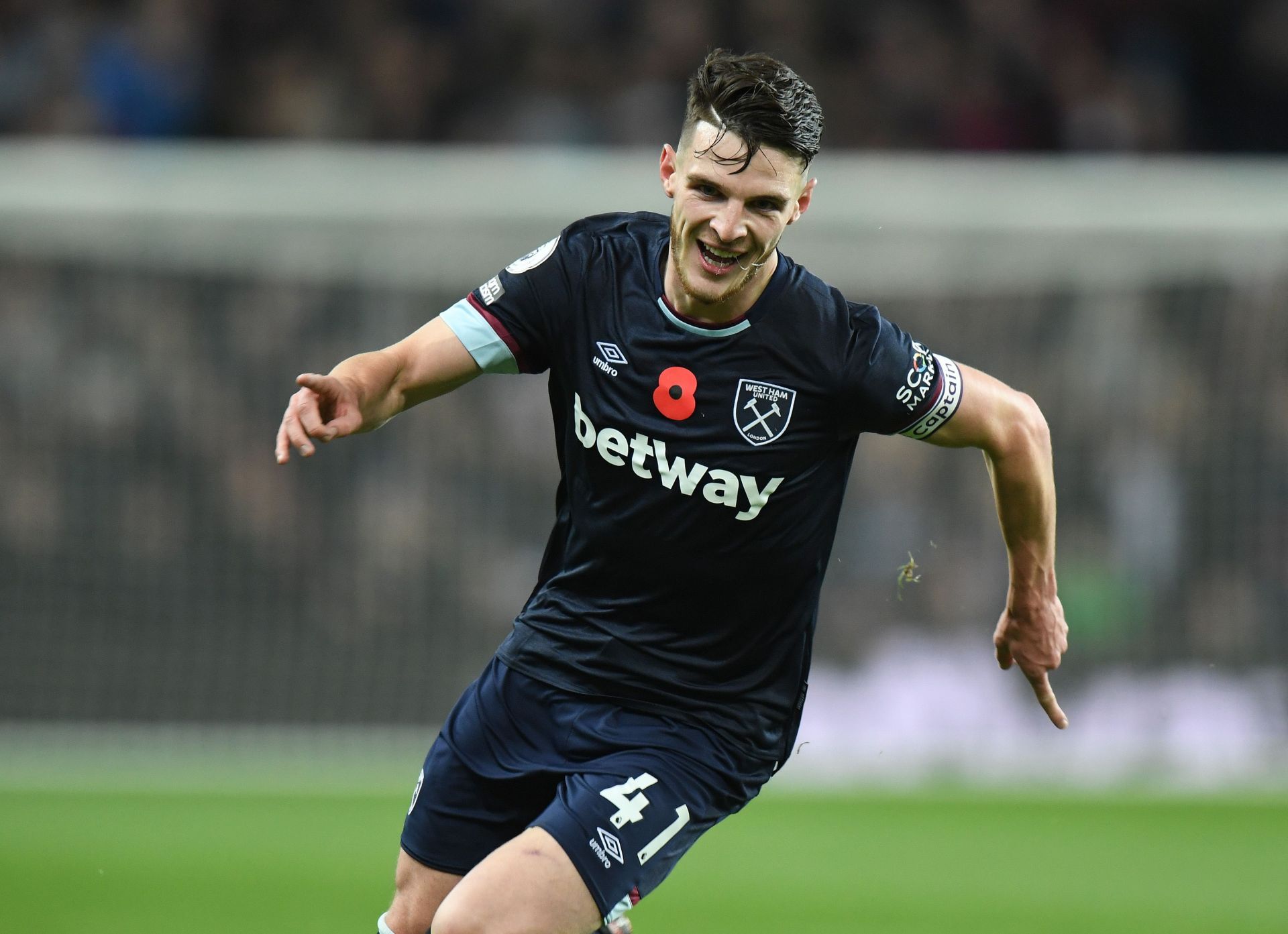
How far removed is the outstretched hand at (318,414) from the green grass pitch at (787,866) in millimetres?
3685

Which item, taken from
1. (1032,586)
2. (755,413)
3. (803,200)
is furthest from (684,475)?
(1032,586)

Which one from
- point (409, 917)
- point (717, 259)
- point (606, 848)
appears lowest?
point (409, 917)

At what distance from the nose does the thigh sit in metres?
1.46

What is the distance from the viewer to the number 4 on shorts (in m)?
4.22

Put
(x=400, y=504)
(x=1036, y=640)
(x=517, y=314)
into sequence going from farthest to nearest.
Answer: (x=400, y=504)
(x=1036, y=640)
(x=517, y=314)

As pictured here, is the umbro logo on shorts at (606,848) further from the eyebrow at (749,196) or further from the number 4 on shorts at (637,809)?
the eyebrow at (749,196)

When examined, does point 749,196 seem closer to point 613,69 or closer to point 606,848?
point 606,848

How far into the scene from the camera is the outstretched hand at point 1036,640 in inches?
185

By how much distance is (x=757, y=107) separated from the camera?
13.9 ft

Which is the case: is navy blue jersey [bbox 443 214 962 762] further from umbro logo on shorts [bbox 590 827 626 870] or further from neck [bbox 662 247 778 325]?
umbro logo on shorts [bbox 590 827 626 870]

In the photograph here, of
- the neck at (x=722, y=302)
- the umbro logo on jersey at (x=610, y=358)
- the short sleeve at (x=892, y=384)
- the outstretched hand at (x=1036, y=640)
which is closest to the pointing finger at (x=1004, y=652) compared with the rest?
the outstretched hand at (x=1036, y=640)

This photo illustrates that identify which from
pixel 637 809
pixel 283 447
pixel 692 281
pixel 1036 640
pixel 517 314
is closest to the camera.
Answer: pixel 283 447

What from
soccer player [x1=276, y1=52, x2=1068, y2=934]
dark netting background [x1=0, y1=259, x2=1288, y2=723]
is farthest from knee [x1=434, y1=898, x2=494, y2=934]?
dark netting background [x1=0, y1=259, x2=1288, y2=723]

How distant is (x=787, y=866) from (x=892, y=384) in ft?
16.3
